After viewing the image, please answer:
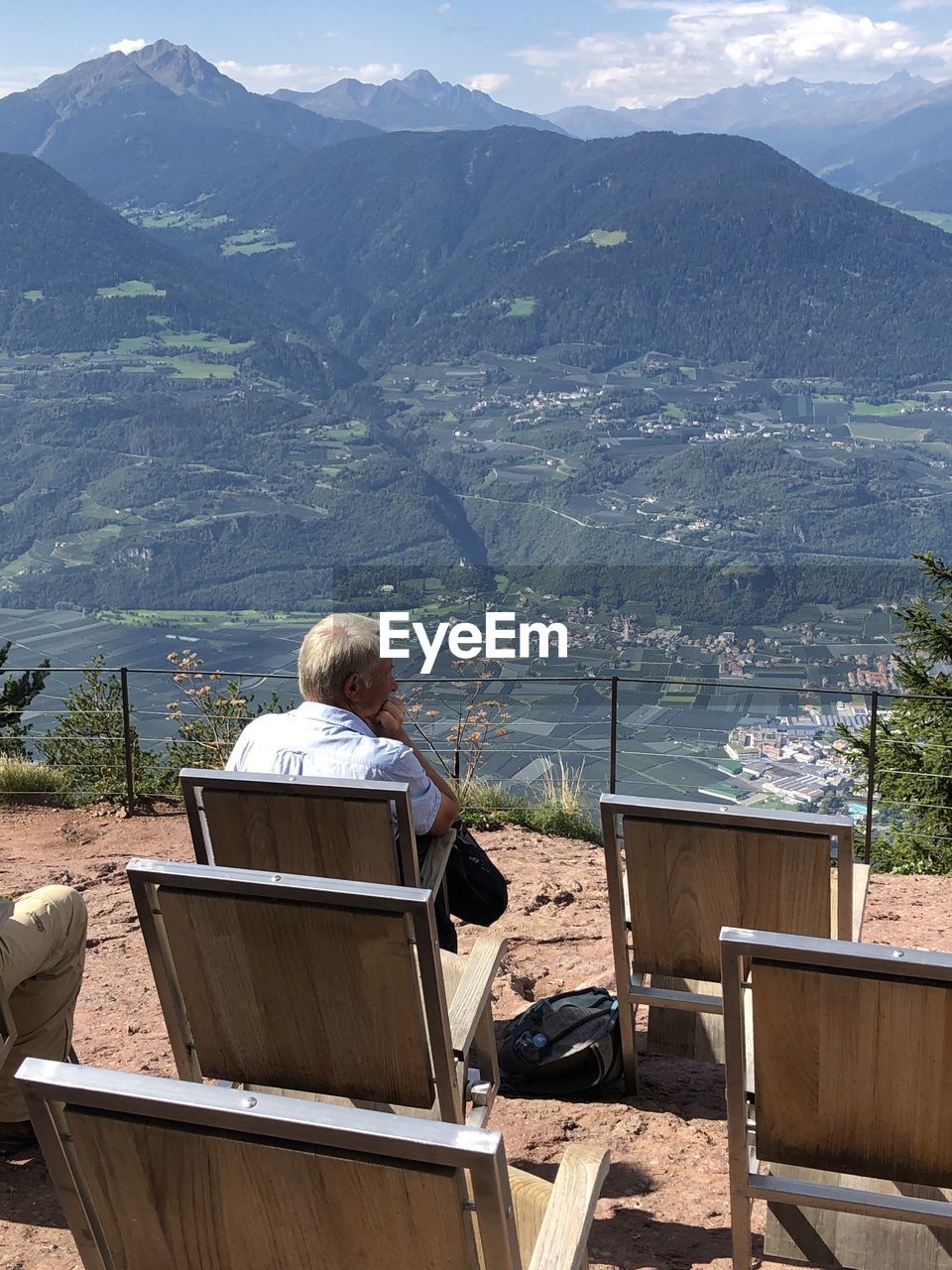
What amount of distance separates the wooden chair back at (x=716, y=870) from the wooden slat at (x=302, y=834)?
420mm

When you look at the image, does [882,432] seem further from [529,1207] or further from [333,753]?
[529,1207]

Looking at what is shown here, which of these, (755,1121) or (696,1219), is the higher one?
(755,1121)

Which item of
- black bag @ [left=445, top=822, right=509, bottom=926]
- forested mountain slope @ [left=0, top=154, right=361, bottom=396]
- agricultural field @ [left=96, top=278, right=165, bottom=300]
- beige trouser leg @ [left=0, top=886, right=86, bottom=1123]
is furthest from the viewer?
agricultural field @ [left=96, top=278, right=165, bottom=300]

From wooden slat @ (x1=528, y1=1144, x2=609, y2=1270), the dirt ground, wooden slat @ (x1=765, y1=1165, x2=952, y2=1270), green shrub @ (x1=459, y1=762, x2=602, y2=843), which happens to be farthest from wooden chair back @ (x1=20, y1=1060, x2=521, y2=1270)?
green shrub @ (x1=459, y1=762, x2=602, y2=843)

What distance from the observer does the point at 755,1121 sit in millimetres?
1728

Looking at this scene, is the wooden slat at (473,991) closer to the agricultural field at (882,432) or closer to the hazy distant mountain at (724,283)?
the agricultural field at (882,432)

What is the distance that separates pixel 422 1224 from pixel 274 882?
623 millimetres

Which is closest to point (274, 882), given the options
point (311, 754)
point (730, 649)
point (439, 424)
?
point (311, 754)

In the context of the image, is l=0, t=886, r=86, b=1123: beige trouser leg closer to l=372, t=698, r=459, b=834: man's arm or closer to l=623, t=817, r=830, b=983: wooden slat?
l=372, t=698, r=459, b=834: man's arm

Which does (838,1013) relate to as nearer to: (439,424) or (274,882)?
(274,882)

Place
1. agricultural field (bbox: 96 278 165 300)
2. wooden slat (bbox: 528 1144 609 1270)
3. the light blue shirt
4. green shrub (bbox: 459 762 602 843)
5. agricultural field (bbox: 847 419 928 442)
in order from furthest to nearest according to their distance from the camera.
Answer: agricultural field (bbox: 96 278 165 300)
agricultural field (bbox: 847 419 928 442)
green shrub (bbox: 459 762 602 843)
the light blue shirt
wooden slat (bbox: 528 1144 609 1270)

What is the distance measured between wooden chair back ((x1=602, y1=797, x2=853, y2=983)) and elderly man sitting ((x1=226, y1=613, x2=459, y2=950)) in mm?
479

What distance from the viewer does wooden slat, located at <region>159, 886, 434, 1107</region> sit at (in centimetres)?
178

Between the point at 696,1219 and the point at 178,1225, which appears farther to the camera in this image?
the point at 696,1219
